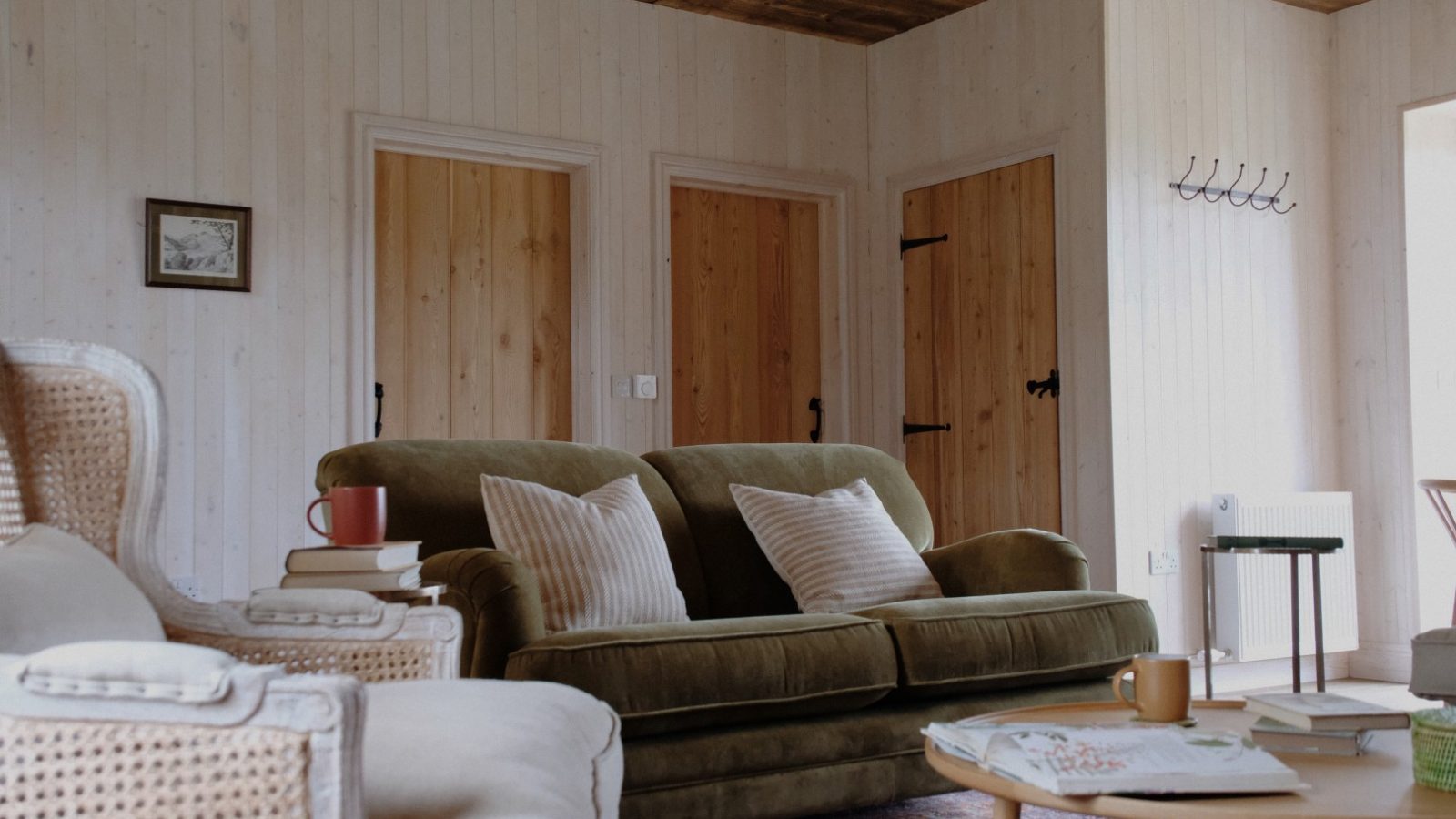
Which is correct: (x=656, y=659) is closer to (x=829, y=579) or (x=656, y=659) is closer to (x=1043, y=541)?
(x=829, y=579)

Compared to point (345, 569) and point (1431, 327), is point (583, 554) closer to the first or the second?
point (345, 569)

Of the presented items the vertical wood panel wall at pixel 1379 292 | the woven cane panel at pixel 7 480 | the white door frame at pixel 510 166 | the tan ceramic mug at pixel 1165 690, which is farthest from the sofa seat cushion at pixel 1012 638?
the vertical wood panel wall at pixel 1379 292

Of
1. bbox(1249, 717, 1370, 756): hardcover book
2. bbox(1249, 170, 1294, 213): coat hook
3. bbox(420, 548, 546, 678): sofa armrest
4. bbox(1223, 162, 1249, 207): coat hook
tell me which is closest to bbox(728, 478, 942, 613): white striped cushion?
bbox(420, 548, 546, 678): sofa armrest

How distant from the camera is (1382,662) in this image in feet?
17.7

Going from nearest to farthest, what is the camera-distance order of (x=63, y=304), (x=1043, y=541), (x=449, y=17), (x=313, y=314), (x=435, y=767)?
(x=435, y=767) < (x=1043, y=541) < (x=63, y=304) < (x=313, y=314) < (x=449, y=17)

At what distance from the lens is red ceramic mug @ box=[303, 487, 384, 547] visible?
7.84ft

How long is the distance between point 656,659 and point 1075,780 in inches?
43.8

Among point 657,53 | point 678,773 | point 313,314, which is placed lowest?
point 678,773

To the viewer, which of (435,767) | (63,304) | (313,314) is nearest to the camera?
(435,767)

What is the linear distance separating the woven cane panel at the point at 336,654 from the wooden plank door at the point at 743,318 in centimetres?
365

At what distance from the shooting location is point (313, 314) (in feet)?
15.3

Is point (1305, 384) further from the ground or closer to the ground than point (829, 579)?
further from the ground

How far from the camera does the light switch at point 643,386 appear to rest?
5.32 m

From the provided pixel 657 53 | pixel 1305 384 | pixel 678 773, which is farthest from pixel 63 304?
pixel 1305 384
